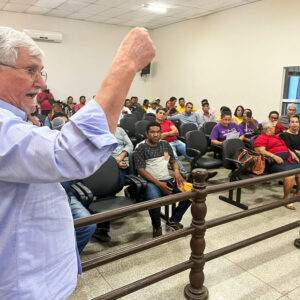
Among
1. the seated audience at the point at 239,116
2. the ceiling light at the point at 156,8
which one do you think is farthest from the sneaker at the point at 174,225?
the ceiling light at the point at 156,8

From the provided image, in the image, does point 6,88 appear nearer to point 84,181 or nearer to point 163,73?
point 84,181

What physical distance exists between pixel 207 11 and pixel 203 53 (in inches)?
47.5

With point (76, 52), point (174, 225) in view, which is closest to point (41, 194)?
point (174, 225)

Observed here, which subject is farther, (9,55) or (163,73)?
(163,73)

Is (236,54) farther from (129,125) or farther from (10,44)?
(10,44)

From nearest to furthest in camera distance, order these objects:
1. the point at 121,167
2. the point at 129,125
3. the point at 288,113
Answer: the point at 121,167 → the point at 288,113 → the point at 129,125

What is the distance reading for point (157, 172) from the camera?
3072 millimetres

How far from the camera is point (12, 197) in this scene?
2.19 feet

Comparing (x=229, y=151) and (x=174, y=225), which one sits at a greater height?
(x=229, y=151)

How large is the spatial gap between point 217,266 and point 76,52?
9.23m

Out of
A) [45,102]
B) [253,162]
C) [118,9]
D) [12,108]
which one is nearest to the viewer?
[12,108]

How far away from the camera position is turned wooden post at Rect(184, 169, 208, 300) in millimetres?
1774

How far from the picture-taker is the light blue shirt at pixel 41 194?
1.91ft

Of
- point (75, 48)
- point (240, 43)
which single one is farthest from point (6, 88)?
point (75, 48)
